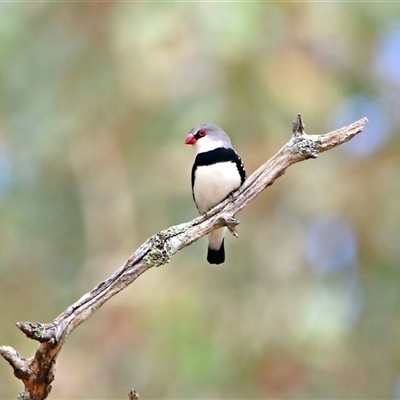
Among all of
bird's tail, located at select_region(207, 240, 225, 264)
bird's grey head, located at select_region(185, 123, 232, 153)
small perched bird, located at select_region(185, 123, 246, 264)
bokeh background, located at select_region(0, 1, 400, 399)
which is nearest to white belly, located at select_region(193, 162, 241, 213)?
small perched bird, located at select_region(185, 123, 246, 264)

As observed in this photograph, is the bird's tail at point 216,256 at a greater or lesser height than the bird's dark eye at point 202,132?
lesser

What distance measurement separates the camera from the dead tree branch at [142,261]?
9.66 ft

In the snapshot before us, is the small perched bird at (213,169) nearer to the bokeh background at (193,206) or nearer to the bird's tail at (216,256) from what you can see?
the bird's tail at (216,256)

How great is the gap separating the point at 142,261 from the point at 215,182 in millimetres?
1527

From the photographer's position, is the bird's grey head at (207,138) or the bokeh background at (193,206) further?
the bokeh background at (193,206)

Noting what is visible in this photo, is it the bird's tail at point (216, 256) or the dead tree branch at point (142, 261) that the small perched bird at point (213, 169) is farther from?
the dead tree branch at point (142, 261)

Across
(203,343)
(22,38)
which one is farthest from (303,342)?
(22,38)

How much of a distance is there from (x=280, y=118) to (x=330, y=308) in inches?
68.9

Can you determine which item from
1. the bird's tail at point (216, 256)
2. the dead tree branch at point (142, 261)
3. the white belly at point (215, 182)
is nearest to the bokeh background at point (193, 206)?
the bird's tail at point (216, 256)

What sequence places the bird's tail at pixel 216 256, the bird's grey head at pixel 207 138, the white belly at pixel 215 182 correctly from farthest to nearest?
the bird's tail at pixel 216 256 → the bird's grey head at pixel 207 138 → the white belly at pixel 215 182

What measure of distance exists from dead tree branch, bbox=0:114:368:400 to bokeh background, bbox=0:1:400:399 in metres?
2.91

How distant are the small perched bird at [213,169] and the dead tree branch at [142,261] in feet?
3.03

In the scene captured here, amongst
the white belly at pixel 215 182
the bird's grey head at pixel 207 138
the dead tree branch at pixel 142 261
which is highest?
the bird's grey head at pixel 207 138

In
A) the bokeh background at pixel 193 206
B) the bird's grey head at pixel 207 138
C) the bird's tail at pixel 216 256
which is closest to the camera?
the bird's grey head at pixel 207 138
